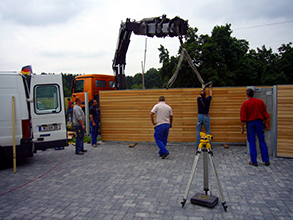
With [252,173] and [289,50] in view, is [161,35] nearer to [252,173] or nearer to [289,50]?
[252,173]

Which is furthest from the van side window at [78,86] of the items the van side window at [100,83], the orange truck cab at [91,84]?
the van side window at [100,83]

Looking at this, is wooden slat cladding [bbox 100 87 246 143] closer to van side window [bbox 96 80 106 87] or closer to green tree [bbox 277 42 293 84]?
van side window [bbox 96 80 106 87]

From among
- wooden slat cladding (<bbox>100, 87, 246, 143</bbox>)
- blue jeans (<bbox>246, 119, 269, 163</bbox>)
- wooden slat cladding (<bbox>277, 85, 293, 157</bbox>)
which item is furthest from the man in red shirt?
wooden slat cladding (<bbox>100, 87, 246, 143</bbox>)

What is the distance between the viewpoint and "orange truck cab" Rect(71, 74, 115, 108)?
1409cm

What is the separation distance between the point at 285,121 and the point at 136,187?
15.5ft

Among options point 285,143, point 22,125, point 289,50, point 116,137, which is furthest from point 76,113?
point 289,50

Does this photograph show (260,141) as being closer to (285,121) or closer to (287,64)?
(285,121)

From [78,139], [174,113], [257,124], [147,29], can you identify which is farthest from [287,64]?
[78,139]

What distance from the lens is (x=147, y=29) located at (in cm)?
1168

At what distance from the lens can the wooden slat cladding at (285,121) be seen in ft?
22.7

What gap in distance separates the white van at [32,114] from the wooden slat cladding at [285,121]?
638 cm

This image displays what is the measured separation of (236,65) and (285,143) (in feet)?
71.4

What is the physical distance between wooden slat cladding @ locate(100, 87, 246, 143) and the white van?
256cm

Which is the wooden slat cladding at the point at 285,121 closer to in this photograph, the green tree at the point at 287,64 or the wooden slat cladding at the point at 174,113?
the wooden slat cladding at the point at 174,113
